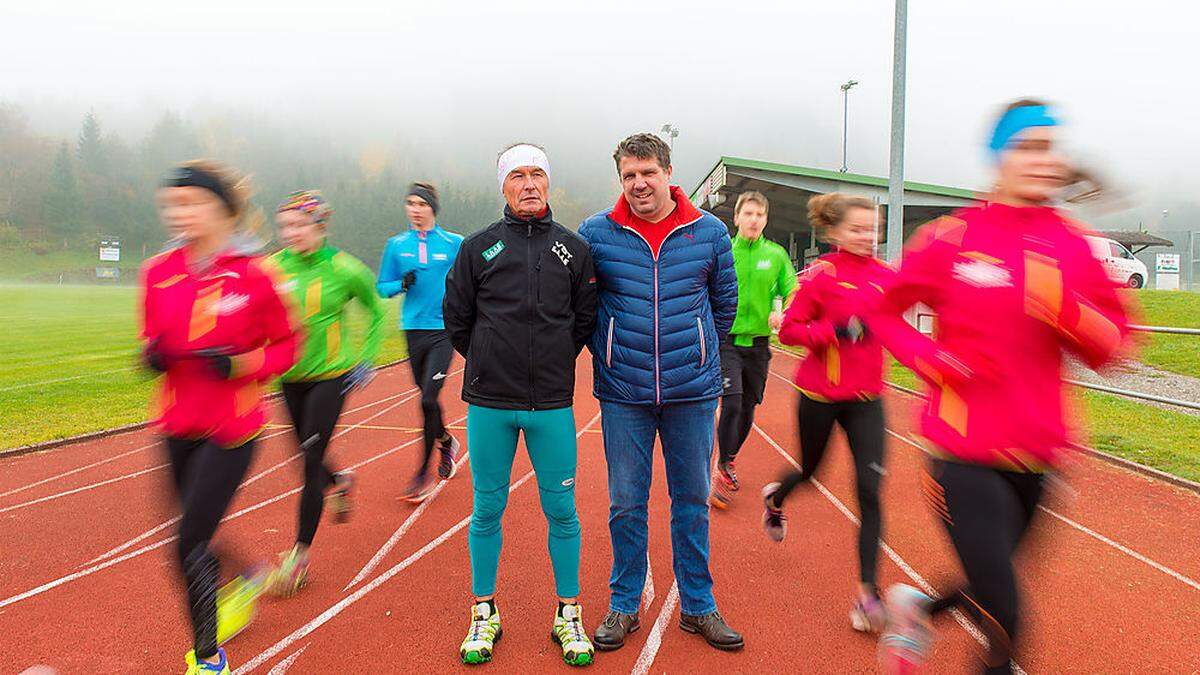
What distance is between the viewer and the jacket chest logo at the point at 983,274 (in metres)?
1.81

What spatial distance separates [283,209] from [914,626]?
3593 millimetres

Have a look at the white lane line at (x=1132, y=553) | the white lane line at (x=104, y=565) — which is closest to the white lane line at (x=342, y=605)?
the white lane line at (x=104, y=565)

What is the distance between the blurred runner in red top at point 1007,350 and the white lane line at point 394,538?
2934 millimetres

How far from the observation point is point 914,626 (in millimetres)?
2045

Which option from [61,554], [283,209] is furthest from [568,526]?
[61,554]

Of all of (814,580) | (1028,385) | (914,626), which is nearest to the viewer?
(1028,385)

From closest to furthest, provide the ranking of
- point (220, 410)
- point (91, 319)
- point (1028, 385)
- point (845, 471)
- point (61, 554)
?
point (1028, 385) → point (220, 410) → point (61, 554) → point (845, 471) → point (91, 319)

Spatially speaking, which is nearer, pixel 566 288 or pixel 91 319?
pixel 566 288

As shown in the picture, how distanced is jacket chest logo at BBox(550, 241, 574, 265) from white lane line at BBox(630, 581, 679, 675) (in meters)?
1.72

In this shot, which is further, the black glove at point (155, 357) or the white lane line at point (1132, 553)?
the white lane line at point (1132, 553)

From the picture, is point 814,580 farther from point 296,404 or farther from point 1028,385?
point 296,404

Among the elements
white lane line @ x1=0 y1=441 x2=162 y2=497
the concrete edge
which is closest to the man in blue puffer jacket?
the concrete edge

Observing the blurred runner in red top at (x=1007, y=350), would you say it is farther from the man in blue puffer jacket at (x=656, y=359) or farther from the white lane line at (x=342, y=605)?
the white lane line at (x=342, y=605)

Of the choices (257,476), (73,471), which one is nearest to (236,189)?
(257,476)
